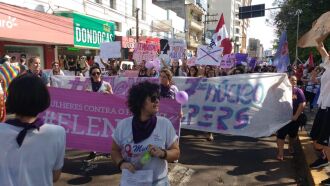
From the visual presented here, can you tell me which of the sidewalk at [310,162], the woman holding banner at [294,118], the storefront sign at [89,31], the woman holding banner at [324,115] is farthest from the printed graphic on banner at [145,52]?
the woman holding banner at [324,115]

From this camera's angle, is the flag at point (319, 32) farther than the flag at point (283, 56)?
No

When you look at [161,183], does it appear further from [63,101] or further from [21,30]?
[21,30]

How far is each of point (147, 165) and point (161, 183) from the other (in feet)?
0.60

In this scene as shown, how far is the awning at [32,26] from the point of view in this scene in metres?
14.4

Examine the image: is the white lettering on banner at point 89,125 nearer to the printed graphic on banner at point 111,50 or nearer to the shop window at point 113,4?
the printed graphic on banner at point 111,50

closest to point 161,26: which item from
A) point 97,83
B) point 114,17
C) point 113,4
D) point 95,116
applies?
point 113,4

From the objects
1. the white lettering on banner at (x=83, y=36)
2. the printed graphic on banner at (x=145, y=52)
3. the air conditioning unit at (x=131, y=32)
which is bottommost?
the printed graphic on banner at (x=145, y=52)

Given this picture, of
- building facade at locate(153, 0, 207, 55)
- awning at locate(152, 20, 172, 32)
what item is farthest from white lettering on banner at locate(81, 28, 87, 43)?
building facade at locate(153, 0, 207, 55)

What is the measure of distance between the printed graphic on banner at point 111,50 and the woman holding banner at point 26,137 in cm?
1040

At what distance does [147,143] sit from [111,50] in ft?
33.4

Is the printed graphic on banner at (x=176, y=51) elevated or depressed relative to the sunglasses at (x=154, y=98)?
elevated

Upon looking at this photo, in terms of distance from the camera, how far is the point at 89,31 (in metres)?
20.9

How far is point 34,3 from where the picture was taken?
17.3 m

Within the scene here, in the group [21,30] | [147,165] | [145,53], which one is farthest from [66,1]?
[147,165]
